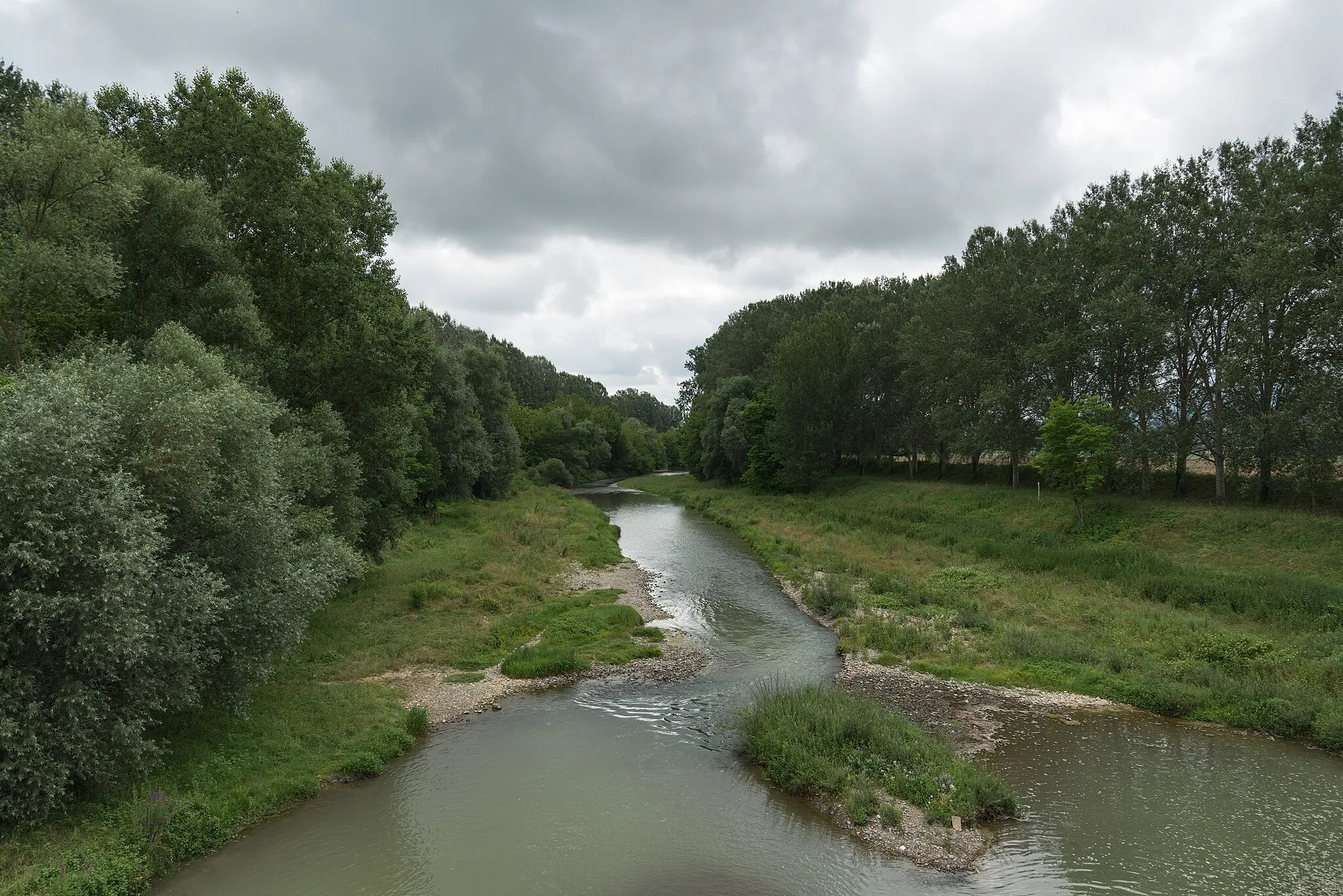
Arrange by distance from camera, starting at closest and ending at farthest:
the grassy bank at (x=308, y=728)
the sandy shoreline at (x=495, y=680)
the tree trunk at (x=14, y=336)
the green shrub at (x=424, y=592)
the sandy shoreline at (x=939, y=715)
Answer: the grassy bank at (x=308, y=728)
the sandy shoreline at (x=939, y=715)
the tree trunk at (x=14, y=336)
the sandy shoreline at (x=495, y=680)
the green shrub at (x=424, y=592)

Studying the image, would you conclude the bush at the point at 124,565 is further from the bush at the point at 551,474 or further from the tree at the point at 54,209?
the bush at the point at 551,474

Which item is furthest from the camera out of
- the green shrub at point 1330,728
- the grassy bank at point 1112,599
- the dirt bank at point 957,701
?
the grassy bank at point 1112,599

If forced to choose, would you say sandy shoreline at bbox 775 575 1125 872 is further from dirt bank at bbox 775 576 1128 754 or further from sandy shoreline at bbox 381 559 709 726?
sandy shoreline at bbox 381 559 709 726

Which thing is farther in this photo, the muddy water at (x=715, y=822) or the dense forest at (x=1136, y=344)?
the dense forest at (x=1136, y=344)

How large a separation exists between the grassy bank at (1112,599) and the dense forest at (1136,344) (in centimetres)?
394

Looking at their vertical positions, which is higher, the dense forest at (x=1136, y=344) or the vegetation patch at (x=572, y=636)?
the dense forest at (x=1136, y=344)

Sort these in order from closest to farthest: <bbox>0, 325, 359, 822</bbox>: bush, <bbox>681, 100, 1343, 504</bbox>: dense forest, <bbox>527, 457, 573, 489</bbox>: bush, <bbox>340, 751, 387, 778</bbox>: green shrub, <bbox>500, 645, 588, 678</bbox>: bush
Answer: <bbox>0, 325, 359, 822</bbox>: bush < <bbox>340, 751, 387, 778</bbox>: green shrub < <bbox>500, 645, 588, 678</bbox>: bush < <bbox>681, 100, 1343, 504</bbox>: dense forest < <bbox>527, 457, 573, 489</bbox>: bush

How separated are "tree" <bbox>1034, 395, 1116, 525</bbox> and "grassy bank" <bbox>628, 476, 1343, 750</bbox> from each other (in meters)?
2.49

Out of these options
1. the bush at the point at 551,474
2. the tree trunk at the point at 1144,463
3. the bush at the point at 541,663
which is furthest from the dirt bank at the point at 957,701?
the bush at the point at 551,474

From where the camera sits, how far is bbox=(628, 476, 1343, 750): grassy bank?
1816 cm

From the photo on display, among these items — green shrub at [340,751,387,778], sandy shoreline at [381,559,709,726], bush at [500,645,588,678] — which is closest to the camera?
green shrub at [340,751,387,778]

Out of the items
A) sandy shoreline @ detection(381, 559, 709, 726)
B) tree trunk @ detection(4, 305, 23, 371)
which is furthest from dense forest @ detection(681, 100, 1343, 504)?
tree trunk @ detection(4, 305, 23, 371)

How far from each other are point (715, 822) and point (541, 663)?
30.3 feet

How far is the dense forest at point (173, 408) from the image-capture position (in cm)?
1076
